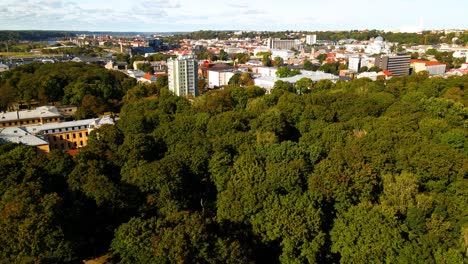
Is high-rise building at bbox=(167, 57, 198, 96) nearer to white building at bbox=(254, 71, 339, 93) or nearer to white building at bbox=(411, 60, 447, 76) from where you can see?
white building at bbox=(254, 71, 339, 93)

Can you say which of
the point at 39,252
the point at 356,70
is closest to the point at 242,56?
the point at 356,70

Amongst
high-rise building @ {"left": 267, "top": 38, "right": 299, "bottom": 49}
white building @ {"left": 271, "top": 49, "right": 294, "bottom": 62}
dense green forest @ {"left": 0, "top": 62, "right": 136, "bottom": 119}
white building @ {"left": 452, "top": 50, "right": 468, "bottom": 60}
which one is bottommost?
dense green forest @ {"left": 0, "top": 62, "right": 136, "bottom": 119}

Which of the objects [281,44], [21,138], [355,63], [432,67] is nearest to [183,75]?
[21,138]

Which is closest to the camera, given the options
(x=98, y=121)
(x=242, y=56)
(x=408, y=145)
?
(x=408, y=145)

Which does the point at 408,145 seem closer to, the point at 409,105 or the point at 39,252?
the point at 409,105

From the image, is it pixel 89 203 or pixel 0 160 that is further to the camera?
pixel 0 160

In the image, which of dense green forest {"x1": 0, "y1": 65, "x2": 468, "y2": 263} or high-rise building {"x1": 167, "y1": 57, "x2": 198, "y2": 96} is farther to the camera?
high-rise building {"x1": 167, "y1": 57, "x2": 198, "y2": 96}

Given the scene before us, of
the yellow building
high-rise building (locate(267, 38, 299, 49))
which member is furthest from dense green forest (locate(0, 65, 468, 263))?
high-rise building (locate(267, 38, 299, 49))
